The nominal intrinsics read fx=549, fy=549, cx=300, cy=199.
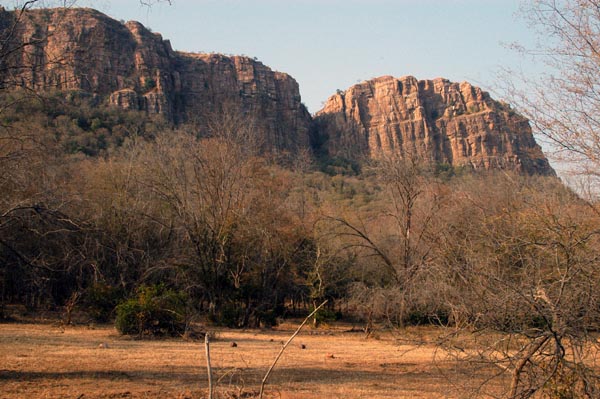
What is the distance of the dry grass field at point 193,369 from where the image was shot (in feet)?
27.8

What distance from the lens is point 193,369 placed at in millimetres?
10750

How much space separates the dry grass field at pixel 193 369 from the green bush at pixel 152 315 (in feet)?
2.02

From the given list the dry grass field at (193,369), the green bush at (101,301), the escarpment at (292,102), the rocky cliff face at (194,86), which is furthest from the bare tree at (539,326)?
the escarpment at (292,102)

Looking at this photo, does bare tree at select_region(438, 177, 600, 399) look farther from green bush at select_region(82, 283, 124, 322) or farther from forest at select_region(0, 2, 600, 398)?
green bush at select_region(82, 283, 124, 322)

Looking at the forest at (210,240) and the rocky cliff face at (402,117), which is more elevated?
the rocky cliff face at (402,117)

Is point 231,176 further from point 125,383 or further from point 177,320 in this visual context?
point 125,383

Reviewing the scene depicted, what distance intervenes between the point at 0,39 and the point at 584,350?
930cm

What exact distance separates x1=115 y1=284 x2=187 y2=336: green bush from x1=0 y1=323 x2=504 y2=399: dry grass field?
0.61m

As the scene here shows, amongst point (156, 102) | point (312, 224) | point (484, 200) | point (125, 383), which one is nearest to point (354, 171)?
point (156, 102)

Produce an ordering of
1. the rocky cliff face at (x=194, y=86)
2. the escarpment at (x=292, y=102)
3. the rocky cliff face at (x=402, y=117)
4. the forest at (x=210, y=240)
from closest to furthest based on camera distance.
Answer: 1. the forest at (x=210, y=240)
2. the rocky cliff face at (x=194, y=86)
3. the escarpment at (x=292, y=102)
4. the rocky cliff face at (x=402, y=117)

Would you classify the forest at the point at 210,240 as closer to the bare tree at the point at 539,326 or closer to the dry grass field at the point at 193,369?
the dry grass field at the point at 193,369

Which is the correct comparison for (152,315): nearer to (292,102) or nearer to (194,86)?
(194,86)

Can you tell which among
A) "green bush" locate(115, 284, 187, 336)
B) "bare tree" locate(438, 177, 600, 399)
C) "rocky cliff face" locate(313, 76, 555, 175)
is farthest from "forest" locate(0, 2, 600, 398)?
"rocky cliff face" locate(313, 76, 555, 175)

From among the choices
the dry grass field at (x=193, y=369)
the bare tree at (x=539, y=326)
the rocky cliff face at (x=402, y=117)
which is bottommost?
the dry grass field at (x=193, y=369)
